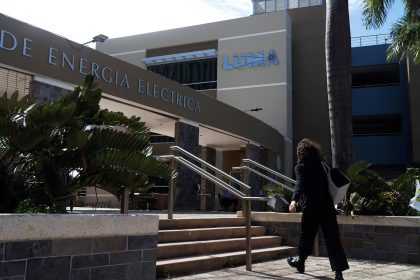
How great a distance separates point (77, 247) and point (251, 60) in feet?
73.3

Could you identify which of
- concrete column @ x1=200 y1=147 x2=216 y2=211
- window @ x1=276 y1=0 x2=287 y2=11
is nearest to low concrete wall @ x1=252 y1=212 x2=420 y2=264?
concrete column @ x1=200 y1=147 x2=216 y2=211

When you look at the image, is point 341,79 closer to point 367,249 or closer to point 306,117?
point 367,249

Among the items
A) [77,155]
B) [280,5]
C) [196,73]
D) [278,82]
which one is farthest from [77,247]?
[280,5]

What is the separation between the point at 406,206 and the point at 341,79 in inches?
116

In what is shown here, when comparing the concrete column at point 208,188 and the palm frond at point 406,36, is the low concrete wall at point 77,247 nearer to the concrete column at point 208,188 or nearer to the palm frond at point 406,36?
→ the palm frond at point 406,36

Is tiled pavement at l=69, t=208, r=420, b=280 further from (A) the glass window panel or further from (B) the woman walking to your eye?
(A) the glass window panel

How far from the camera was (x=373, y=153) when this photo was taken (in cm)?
2492

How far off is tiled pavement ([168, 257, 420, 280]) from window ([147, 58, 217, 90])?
19.6 m

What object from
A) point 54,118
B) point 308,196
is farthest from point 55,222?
point 308,196

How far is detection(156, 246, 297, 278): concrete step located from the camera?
5.59 meters

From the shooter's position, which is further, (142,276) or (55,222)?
(142,276)

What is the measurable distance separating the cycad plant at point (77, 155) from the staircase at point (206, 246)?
1.64m

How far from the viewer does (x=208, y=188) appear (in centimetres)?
2153

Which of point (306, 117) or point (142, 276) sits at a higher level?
point (306, 117)
